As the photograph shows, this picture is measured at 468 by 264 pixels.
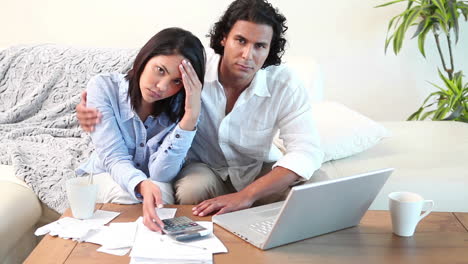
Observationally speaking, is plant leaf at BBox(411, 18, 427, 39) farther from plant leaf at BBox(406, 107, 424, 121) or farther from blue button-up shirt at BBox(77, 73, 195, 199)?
blue button-up shirt at BBox(77, 73, 195, 199)

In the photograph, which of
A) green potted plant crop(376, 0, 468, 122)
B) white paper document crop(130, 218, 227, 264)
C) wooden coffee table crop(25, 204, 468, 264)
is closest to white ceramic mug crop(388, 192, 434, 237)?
wooden coffee table crop(25, 204, 468, 264)

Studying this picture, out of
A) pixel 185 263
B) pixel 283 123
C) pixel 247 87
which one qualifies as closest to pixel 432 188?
pixel 283 123

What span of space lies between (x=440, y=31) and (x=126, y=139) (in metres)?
1.98

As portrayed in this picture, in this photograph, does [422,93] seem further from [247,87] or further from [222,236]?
[222,236]

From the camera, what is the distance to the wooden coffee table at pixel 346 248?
1.13 metres

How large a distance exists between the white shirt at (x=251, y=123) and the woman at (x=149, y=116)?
14cm

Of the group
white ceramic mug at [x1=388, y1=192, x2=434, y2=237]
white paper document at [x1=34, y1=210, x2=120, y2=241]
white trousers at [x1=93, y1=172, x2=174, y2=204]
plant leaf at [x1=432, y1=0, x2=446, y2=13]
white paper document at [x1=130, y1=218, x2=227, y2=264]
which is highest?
plant leaf at [x1=432, y1=0, x2=446, y2=13]

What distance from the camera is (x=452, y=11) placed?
264 cm

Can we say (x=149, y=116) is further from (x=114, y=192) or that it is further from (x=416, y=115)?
(x=416, y=115)

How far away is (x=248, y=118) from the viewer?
179 cm

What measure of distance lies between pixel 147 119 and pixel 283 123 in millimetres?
432

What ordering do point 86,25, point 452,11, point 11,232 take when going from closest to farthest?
point 11,232, point 452,11, point 86,25

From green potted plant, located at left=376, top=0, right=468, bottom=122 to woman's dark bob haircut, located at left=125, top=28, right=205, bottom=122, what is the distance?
57.0 inches

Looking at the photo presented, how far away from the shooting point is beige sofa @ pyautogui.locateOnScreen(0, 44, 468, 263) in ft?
5.56
